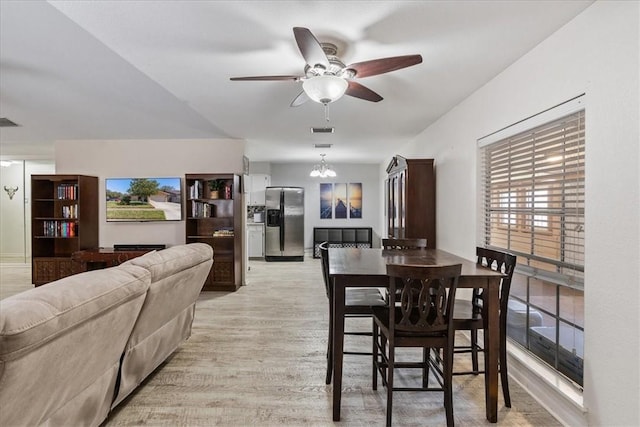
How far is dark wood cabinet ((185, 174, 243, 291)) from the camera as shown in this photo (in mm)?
5215

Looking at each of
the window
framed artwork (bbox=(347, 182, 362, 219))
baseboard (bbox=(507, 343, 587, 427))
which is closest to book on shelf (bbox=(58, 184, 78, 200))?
framed artwork (bbox=(347, 182, 362, 219))

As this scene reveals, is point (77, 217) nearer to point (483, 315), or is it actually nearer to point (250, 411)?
point (250, 411)

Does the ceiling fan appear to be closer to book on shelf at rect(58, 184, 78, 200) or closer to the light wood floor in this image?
the light wood floor

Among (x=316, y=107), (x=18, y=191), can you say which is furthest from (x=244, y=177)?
(x=18, y=191)

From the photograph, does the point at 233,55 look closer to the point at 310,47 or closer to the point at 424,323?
the point at 310,47

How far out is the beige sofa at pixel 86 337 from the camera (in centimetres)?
121

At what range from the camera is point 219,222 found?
561 centimetres

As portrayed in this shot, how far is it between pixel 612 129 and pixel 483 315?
3.98 feet

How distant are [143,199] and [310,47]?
184 inches

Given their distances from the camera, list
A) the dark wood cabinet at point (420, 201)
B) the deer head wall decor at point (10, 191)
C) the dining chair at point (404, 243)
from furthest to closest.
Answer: the deer head wall decor at point (10, 191) < the dark wood cabinet at point (420, 201) < the dining chair at point (404, 243)

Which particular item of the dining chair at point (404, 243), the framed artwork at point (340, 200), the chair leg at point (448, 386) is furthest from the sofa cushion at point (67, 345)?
the framed artwork at point (340, 200)

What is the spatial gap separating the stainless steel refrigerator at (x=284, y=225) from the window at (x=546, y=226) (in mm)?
5492

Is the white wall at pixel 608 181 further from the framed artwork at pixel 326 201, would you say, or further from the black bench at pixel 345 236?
the framed artwork at pixel 326 201

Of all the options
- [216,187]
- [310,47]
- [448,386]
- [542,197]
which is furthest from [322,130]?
[448,386]
